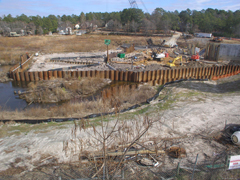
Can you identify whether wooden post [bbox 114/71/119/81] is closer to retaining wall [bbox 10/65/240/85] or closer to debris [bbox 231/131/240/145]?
retaining wall [bbox 10/65/240/85]

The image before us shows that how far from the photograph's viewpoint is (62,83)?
18531 mm

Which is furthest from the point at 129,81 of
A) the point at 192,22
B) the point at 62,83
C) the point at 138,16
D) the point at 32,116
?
the point at 192,22

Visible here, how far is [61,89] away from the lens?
1698 centimetres

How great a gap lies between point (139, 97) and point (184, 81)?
6.25 m

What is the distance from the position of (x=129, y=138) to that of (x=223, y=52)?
3228 cm

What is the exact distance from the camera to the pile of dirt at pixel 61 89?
16266 millimetres

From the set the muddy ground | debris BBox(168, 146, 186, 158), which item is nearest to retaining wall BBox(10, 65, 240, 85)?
the muddy ground

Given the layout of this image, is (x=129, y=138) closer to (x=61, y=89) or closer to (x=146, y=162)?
(x=146, y=162)

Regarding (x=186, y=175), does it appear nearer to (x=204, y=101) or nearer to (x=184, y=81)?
(x=204, y=101)

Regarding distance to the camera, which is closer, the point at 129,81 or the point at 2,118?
the point at 2,118

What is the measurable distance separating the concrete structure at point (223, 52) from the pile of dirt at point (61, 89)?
22.9 meters

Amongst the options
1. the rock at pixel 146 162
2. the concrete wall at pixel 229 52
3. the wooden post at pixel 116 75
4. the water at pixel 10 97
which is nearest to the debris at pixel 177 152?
the rock at pixel 146 162

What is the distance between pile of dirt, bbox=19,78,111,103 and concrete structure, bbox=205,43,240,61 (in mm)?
22852

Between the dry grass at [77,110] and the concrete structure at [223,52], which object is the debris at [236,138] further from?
the concrete structure at [223,52]
